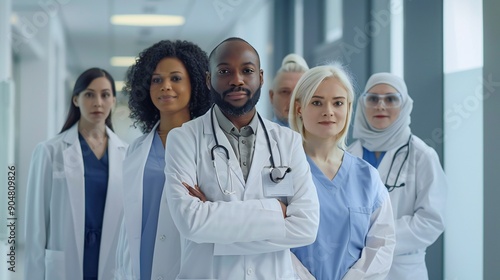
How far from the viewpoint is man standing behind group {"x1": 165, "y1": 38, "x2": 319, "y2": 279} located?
1.84m

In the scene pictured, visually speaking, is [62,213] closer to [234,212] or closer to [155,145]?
[155,145]

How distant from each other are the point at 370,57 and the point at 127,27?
15.9 feet

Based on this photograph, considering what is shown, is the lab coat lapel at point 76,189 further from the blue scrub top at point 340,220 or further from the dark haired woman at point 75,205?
the blue scrub top at point 340,220

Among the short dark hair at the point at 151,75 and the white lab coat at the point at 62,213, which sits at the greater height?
the short dark hair at the point at 151,75

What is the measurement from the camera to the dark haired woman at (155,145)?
219 cm

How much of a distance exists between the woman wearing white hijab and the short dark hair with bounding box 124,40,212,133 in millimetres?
853

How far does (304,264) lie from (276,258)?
0.68 ft

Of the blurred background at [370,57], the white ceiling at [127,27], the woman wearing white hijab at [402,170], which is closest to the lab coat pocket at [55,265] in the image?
the blurred background at [370,57]

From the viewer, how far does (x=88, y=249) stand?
2.81m

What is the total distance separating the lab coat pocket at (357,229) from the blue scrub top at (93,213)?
117 cm

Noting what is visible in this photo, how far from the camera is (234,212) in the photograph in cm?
183

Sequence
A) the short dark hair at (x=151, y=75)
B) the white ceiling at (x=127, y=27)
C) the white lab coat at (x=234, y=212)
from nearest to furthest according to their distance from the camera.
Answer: the white lab coat at (x=234, y=212)
the short dark hair at (x=151, y=75)
the white ceiling at (x=127, y=27)

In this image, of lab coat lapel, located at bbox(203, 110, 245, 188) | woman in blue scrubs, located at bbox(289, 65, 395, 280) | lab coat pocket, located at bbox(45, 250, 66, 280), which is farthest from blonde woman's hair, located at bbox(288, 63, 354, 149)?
lab coat pocket, located at bbox(45, 250, 66, 280)

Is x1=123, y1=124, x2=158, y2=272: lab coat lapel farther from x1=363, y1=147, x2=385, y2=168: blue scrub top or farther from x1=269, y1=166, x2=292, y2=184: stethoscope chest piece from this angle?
x1=363, y1=147, x2=385, y2=168: blue scrub top
